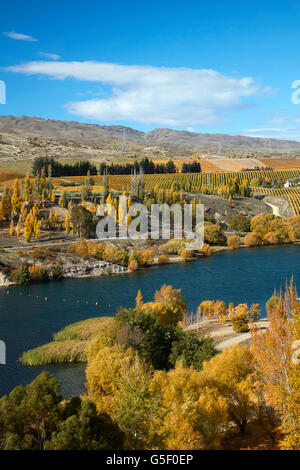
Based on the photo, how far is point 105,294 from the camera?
54000 mm

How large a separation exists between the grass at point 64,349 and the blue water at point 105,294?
2.81 feet

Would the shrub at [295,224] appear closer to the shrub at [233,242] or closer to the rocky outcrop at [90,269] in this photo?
the shrub at [233,242]

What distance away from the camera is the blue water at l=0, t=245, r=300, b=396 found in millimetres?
32500

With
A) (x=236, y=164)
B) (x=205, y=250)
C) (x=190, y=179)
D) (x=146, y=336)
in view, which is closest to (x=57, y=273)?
(x=205, y=250)

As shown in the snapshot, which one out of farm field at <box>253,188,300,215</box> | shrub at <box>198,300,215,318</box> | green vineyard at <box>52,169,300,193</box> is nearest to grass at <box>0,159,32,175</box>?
green vineyard at <box>52,169,300,193</box>

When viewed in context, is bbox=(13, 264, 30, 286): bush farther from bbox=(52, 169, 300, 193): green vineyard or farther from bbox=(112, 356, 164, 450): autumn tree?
bbox=(52, 169, 300, 193): green vineyard

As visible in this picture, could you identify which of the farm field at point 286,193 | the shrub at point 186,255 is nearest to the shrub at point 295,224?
the farm field at point 286,193

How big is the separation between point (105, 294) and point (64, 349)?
1991 centimetres

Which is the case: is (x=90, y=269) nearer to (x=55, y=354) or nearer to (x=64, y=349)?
(x=64, y=349)

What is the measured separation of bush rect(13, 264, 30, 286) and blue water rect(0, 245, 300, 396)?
5.63 feet

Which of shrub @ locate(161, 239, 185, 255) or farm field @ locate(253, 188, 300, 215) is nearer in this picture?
shrub @ locate(161, 239, 185, 255)

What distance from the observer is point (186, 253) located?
75.3 metres

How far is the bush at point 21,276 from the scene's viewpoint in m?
59.3
